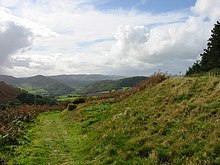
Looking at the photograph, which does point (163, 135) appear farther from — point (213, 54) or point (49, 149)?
point (213, 54)

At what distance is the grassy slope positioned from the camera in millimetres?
13820

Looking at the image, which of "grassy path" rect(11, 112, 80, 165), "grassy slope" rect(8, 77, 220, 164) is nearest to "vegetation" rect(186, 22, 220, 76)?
"grassy slope" rect(8, 77, 220, 164)

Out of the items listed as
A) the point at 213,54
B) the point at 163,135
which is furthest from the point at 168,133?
the point at 213,54

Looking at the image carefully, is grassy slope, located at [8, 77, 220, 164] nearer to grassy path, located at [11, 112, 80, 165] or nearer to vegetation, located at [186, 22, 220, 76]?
grassy path, located at [11, 112, 80, 165]

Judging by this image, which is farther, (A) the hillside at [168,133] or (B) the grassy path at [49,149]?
(B) the grassy path at [49,149]

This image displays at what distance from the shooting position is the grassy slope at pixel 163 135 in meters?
13.8

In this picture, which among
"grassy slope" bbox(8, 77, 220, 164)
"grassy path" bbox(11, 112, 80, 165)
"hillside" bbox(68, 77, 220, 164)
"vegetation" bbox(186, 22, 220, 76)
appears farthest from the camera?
"vegetation" bbox(186, 22, 220, 76)

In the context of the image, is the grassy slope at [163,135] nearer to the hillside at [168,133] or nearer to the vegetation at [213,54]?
the hillside at [168,133]

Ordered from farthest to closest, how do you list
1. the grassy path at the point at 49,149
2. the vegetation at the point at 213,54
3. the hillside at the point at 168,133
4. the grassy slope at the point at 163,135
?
the vegetation at the point at 213,54 → the grassy path at the point at 49,149 → the grassy slope at the point at 163,135 → the hillside at the point at 168,133

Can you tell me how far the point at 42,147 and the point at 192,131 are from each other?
398 inches

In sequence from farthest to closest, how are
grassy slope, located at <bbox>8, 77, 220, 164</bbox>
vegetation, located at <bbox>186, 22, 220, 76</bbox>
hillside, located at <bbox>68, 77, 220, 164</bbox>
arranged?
vegetation, located at <bbox>186, 22, 220, 76</bbox>
grassy slope, located at <bbox>8, 77, 220, 164</bbox>
hillside, located at <bbox>68, 77, 220, 164</bbox>

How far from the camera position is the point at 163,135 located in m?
16.7

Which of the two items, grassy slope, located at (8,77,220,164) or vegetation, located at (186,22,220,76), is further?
vegetation, located at (186,22,220,76)

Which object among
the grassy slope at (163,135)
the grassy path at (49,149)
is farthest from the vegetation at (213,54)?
the grassy path at (49,149)
